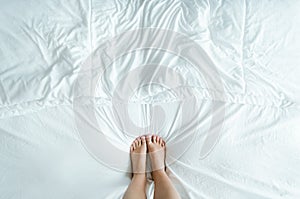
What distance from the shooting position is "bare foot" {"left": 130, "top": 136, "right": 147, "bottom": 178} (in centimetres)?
113

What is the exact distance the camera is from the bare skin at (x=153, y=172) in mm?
1044

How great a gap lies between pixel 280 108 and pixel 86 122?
70 centimetres

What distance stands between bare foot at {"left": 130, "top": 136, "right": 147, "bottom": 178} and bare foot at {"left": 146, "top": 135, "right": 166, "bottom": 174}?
20 millimetres

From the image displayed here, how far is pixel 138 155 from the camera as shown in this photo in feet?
3.87

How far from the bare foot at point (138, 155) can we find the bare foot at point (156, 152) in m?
0.02

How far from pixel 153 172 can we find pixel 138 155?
0.26 feet

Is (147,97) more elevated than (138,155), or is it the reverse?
(147,97)

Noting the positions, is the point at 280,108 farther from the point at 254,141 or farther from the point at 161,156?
the point at 161,156

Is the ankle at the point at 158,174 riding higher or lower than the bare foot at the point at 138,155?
lower

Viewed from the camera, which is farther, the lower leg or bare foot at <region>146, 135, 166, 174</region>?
bare foot at <region>146, 135, 166, 174</region>

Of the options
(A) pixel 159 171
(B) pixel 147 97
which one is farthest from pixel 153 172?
(B) pixel 147 97

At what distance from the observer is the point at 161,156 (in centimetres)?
118

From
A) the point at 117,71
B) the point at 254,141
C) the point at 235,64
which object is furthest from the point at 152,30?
the point at 254,141

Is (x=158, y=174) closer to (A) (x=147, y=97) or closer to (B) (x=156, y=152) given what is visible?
(B) (x=156, y=152)
